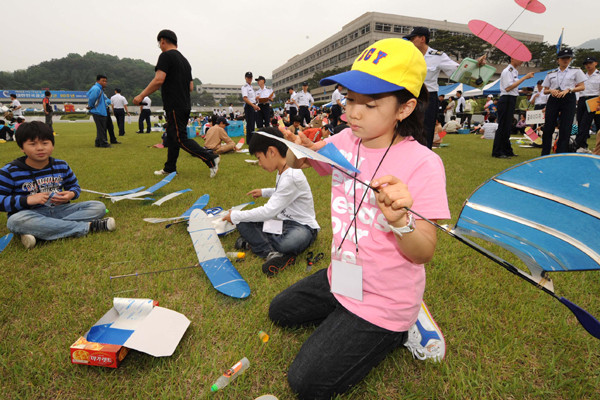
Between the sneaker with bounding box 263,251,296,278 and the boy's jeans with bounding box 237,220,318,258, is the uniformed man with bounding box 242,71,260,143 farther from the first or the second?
the sneaker with bounding box 263,251,296,278

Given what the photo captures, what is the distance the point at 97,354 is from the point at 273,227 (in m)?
1.43

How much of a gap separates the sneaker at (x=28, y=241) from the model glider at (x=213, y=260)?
52.7 inches

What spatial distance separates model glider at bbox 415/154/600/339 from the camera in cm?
80

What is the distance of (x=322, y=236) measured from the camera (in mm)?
2912

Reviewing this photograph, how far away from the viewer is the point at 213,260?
7.61ft

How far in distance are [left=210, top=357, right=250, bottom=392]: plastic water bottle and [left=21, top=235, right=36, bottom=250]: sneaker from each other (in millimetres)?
2388

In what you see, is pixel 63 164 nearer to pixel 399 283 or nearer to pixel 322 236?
pixel 322 236

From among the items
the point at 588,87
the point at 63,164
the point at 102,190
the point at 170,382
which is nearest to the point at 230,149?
the point at 102,190

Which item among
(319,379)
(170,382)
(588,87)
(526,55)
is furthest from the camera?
(588,87)

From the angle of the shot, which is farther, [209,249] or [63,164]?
[63,164]

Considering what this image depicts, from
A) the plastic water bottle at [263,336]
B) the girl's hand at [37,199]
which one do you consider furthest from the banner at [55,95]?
the plastic water bottle at [263,336]

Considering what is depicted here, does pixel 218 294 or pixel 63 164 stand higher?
pixel 63 164

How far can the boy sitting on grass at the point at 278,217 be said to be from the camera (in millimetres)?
2367

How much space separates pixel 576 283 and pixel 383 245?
1880 mm
